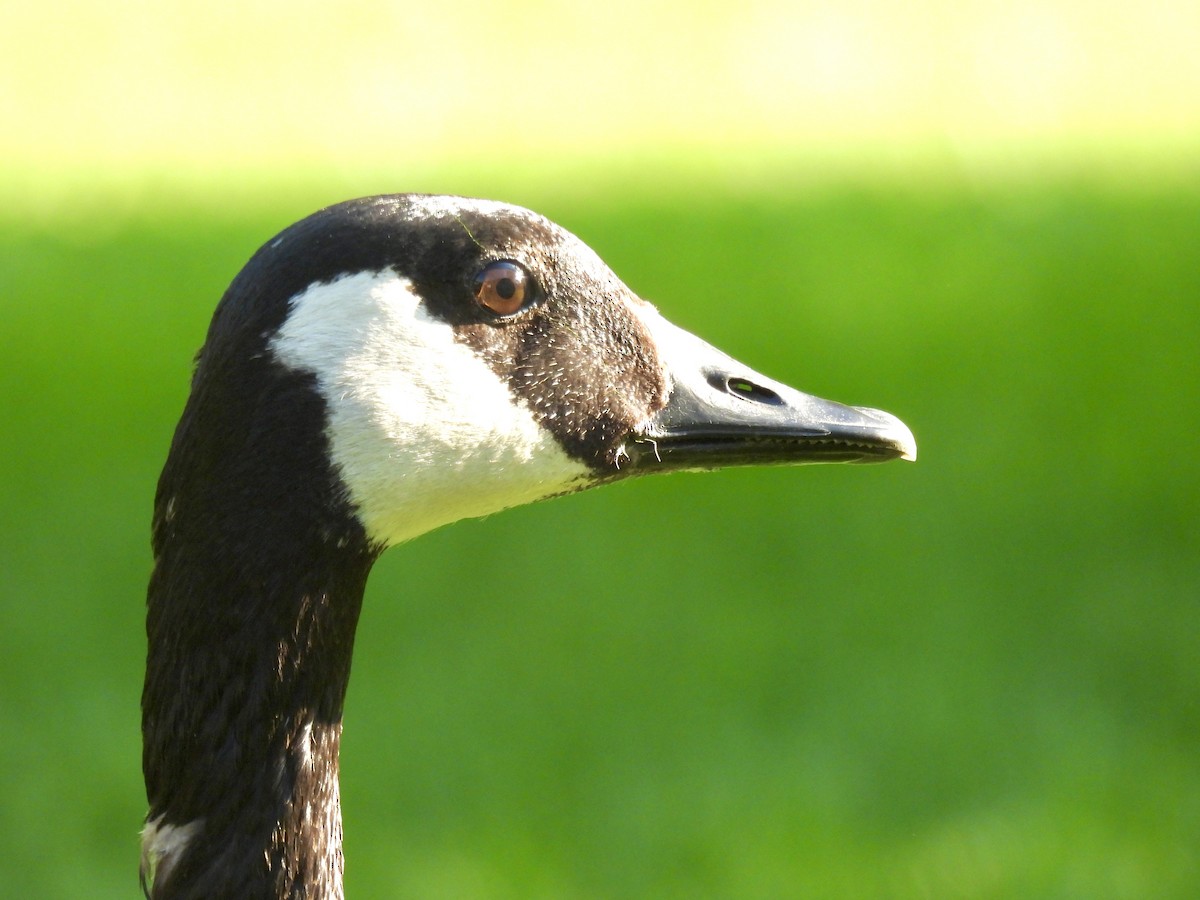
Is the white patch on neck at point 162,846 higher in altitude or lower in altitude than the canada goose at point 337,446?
lower

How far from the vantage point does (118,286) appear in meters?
6.30

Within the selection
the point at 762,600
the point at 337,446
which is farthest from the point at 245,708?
the point at 762,600

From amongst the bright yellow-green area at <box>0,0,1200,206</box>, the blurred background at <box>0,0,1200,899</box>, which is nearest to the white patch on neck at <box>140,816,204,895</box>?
the blurred background at <box>0,0,1200,899</box>

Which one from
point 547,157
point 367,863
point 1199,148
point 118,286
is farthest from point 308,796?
point 1199,148

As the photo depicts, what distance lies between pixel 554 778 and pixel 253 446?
2.82 meters

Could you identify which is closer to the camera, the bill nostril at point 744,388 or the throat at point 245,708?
the throat at point 245,708

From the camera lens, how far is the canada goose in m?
2.15

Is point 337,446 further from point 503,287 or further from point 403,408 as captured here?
point 503,287

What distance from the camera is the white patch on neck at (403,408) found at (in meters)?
2.14

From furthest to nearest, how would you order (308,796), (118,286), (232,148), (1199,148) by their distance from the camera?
(232,148)
(1199,148)
(118,286)
(308,796)

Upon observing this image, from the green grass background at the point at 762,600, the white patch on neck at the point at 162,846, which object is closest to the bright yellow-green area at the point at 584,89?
the green grass background at the point at 762,600

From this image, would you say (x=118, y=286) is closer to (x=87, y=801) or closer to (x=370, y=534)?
(x=87, y=801)

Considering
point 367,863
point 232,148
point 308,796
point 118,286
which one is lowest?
point 367,863

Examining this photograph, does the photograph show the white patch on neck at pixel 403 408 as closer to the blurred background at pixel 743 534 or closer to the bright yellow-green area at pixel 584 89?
the blurred background at pixel 743 534
